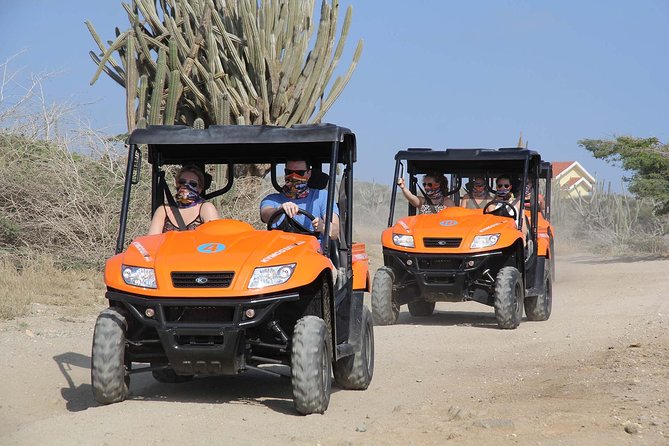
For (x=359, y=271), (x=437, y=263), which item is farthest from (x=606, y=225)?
(x=359, y=271)

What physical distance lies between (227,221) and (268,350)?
35.6 inches

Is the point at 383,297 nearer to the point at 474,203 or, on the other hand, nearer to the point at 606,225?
the point at 474,203

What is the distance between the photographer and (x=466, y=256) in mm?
10734

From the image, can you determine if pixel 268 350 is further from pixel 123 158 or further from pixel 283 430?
pixel 123 158

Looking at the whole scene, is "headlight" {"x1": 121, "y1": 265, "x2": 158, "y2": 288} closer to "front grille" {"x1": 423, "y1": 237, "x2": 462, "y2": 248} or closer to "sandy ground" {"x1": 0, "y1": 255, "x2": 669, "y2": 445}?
"sandy ground" {"x1": 0, "y1": 255, "x2": 669, "y2": 445}

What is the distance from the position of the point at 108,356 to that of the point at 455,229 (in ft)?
17.6

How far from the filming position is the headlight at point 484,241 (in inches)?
423

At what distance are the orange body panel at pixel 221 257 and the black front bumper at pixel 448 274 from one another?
4.21 metres

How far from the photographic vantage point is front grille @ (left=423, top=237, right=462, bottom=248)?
10781 millimetres

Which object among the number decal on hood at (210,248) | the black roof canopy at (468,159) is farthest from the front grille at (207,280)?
the black roof canopy at (468,159)

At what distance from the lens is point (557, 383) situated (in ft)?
23.9

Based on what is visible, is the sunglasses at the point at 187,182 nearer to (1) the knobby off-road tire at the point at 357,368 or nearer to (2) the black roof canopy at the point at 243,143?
(2) the black roof canopy at the point at 243,143

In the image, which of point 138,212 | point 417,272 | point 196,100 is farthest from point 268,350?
point 196,100

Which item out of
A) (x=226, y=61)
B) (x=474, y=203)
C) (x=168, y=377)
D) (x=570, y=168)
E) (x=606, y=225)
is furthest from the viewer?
(x=570, y=168)
